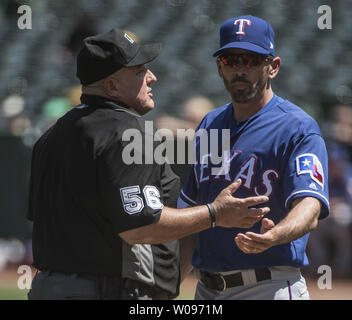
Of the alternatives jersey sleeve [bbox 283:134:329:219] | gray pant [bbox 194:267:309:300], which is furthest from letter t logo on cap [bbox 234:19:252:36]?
gray pant [bbox 194:267:309:300]

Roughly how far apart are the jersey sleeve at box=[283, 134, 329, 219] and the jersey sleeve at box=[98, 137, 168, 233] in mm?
529

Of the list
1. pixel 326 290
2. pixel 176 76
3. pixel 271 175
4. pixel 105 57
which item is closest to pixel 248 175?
pixel 271 175

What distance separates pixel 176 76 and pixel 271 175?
4955mm

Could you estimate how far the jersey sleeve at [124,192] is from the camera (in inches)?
95.7

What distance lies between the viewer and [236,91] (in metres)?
2.87

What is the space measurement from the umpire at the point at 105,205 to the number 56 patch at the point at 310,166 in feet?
0.79

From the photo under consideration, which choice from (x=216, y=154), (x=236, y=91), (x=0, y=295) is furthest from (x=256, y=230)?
(x=0, y=295)

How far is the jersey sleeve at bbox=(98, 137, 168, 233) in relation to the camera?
2432 mm

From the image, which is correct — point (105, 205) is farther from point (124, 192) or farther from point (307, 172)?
point (307, 172)

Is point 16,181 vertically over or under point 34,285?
over

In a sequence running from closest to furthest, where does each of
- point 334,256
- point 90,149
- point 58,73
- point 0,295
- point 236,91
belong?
point 90,149 → point 236,91 → point 0,295 → point 334,256 → point 58,73

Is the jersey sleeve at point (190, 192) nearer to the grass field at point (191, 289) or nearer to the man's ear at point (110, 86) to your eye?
the man's ear at point (110, 86)
